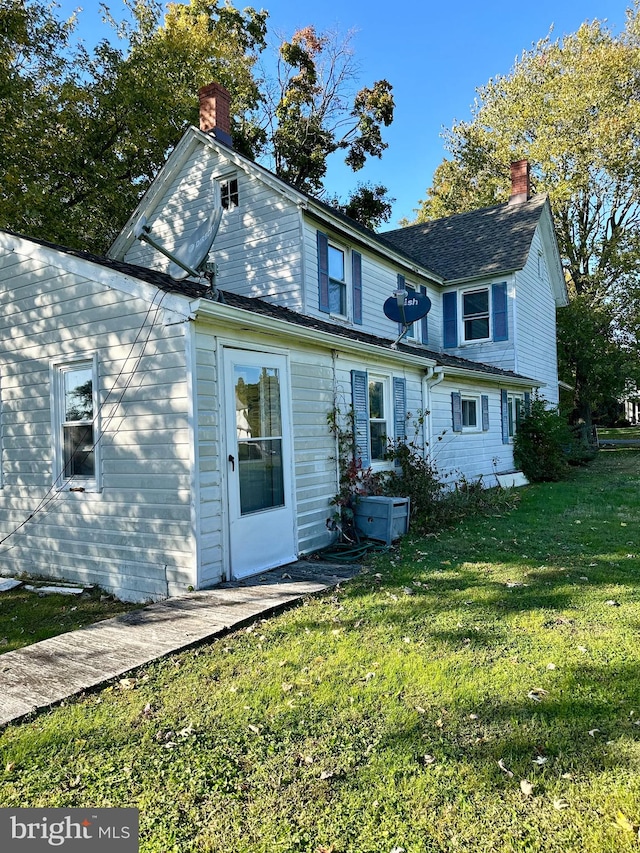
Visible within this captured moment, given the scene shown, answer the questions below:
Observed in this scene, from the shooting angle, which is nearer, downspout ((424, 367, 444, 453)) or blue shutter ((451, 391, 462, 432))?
downspout ((424, 367, 444, 453))

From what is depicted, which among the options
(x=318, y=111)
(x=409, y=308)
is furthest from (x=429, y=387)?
(x=318, y=111)

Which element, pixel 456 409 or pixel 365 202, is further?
pixel 365 202

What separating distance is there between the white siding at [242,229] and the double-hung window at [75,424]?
4.88m

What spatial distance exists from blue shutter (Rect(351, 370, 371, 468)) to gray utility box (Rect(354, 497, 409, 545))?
0.95 meters

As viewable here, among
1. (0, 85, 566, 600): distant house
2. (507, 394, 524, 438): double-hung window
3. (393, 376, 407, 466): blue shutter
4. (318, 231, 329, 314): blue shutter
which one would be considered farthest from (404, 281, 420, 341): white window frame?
(393, 376, 407, 466): blue shutter

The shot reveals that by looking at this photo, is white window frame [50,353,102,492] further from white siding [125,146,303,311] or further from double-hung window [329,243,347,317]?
double-hung window [329,243,347,317]

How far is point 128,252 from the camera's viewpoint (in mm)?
13227

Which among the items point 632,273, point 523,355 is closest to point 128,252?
point 523,355

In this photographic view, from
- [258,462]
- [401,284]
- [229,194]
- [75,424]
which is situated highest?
[229,194]

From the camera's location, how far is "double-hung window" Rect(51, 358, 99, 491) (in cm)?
641

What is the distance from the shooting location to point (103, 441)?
6.26 metres

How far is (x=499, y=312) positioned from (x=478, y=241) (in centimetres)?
323

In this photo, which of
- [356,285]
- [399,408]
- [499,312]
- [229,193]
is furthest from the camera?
[499,312]

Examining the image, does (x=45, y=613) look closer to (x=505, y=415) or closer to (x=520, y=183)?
(x=505, y=415)
